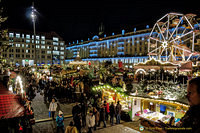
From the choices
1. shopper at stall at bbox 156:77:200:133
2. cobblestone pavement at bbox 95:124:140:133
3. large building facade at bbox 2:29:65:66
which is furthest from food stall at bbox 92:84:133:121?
large building facade at bbox 2:29:65:66

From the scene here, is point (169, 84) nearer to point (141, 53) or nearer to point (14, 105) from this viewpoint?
point (14, 105)

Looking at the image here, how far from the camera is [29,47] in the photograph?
257 feet

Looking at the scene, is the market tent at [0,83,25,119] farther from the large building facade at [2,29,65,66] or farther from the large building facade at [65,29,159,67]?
the large building facade at [2,29,65,66]

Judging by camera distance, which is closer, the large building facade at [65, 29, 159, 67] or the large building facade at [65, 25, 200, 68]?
the large building facade at [65, 25, 200, 68]

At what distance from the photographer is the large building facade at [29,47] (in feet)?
240

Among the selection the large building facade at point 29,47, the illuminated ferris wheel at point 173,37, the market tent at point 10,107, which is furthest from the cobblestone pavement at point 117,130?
the large building facade at point 29,47

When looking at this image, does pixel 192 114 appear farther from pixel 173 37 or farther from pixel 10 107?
pixel 173 37

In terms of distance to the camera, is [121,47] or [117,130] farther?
[121,47]

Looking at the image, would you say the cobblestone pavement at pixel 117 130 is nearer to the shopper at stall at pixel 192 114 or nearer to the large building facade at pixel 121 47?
the shopper at stall at pixel 192 114

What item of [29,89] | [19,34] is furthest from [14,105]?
[19,34]

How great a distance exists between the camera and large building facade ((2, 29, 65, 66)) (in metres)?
73.1

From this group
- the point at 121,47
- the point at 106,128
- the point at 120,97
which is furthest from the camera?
the point at 121,47

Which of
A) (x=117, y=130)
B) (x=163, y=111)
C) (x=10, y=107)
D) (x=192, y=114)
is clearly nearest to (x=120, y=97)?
(x=163, y=111)

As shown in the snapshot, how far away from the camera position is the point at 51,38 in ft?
289
